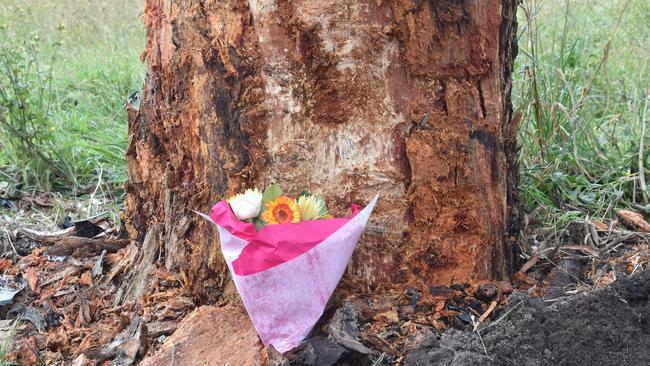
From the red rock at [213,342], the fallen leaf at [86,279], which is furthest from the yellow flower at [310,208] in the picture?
the fallen leaf at [86,279]

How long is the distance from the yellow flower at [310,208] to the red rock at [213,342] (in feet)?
→ 1.24

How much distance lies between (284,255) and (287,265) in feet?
0.10

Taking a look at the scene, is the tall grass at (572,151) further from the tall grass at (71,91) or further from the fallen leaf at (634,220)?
the tall grass at (71,91)

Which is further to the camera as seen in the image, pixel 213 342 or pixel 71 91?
pixel 71 91

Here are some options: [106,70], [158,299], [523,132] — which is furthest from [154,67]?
[106,70]

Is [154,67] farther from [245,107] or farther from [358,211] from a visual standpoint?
[358,211]

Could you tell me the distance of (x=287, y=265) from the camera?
80.4 inches

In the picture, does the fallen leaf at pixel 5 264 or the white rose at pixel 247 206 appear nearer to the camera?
the white rose at pixel 247 206

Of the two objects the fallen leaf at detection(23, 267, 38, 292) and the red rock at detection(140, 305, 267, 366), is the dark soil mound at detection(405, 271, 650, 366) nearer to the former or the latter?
the red rock at detection(140, 305, 267, 366)

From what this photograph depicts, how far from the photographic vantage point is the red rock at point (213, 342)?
2127 mm

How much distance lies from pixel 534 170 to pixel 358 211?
1388mm

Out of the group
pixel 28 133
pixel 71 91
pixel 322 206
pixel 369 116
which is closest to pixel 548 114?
pixel 369 116

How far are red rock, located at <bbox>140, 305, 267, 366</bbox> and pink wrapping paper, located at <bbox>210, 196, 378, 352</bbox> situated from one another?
2.8 inches

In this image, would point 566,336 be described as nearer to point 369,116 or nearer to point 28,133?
point 369,116
